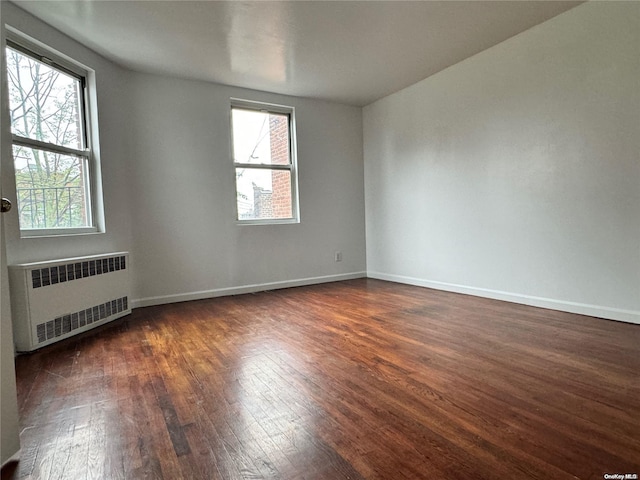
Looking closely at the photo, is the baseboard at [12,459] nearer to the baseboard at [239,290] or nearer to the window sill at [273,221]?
the baseboard at [239,290]

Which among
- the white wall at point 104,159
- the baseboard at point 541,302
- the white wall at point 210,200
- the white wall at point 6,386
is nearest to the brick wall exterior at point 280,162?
the white wall at point 210,200

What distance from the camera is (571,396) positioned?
1.74 meters

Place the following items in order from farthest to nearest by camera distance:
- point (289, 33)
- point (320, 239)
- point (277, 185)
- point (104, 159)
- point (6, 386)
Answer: point (320, 239), point (277, 185), point (104, 159), point (289, 33), point (6, 386)

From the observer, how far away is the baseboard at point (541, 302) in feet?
9.48

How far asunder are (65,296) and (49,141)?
4.55ft

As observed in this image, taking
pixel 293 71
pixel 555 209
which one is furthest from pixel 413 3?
pixel 555 209

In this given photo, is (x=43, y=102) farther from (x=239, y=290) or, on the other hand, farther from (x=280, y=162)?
(x=239, y=290)

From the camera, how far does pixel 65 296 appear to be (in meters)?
2.94

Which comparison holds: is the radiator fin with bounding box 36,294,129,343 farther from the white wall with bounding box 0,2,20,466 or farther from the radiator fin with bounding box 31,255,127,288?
the white wall with bounding box 0,2,20,466

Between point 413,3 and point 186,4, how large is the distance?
5.98 feet

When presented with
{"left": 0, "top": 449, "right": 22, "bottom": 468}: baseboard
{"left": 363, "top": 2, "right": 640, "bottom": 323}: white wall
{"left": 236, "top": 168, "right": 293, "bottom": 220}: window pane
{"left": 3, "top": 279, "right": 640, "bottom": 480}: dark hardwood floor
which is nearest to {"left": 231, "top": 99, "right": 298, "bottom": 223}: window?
{"left": 236, "top": 168, "right": 293, "bottom": 220}: window pane

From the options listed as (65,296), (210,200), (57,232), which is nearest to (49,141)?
(57,232)

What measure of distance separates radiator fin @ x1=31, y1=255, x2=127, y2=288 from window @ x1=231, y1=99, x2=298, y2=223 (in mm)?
1626

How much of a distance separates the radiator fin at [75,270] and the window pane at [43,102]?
1121 mm
